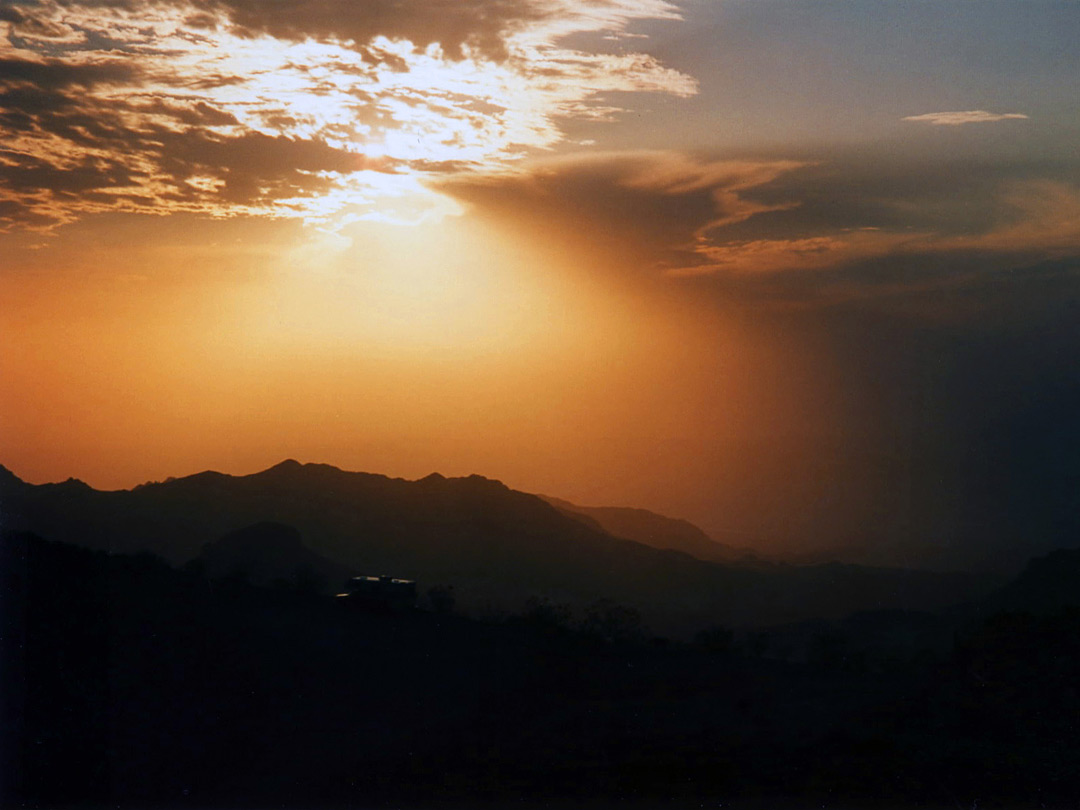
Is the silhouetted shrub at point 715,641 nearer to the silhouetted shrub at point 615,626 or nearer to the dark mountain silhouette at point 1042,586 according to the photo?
the silhouetted shrub at point 615,626

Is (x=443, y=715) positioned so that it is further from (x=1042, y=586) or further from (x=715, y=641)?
(x=1042, y=586)

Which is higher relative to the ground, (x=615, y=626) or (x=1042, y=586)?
(x=615, y=626)

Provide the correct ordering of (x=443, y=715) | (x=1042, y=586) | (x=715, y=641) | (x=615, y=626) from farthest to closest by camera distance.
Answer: (x=1042, y=586) → (x=615, y=626) → (x=715, y=641) → (x=443, y=715)

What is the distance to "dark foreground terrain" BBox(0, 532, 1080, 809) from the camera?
119 feet

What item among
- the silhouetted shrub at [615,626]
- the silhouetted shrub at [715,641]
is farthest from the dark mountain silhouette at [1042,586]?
the silhouetted shrub at [615,626]

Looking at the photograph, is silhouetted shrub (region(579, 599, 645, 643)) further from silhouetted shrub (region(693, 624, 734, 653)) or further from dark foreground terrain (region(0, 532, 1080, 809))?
dark foreground terrain (region(0, 532, 1080, 809))

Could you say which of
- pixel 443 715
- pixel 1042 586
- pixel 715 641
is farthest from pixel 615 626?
pixel 1042 586

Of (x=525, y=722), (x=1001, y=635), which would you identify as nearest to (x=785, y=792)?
(x=525, y=722)

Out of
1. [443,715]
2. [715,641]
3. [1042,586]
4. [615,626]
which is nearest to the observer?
[443,715]

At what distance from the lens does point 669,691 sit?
2153 inches

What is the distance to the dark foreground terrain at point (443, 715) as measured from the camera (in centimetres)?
3631

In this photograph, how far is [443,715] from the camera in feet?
161

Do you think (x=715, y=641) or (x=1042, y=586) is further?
(x=1042, y=586)

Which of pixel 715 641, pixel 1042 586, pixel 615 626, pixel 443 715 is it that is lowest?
pixel 715 641
